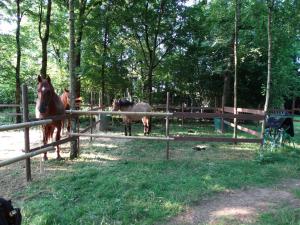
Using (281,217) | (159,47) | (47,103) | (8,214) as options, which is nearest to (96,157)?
(47,103)

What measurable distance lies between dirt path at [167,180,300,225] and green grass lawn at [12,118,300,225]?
0.54 feet

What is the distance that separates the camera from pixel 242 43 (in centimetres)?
1595

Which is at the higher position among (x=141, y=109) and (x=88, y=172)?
(x=141, y=109)

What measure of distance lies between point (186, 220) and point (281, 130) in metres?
6.01

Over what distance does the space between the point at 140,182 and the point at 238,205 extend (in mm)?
1671

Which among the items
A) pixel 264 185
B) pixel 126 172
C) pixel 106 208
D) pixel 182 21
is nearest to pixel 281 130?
pixel 264 185

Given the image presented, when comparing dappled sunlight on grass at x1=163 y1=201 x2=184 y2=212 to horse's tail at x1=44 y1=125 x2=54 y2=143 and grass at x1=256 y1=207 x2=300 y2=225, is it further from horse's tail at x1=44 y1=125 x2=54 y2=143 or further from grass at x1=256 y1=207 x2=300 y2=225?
horse's tail at x1=44 y1=125 x2=54 y2=143

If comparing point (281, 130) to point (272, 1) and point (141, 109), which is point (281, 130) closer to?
point (272, 1)

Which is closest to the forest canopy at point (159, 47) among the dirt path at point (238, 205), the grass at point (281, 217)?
the dirt path at point (238, 205)

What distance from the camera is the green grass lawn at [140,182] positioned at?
382cm

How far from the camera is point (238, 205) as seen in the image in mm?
4199

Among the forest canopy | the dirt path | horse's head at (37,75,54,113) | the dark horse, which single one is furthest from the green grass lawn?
the forest canopy

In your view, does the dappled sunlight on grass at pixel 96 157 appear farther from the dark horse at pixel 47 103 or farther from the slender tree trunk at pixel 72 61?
the dark horse at pixel 47 103

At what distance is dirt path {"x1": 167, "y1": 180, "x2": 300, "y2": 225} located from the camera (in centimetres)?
371
